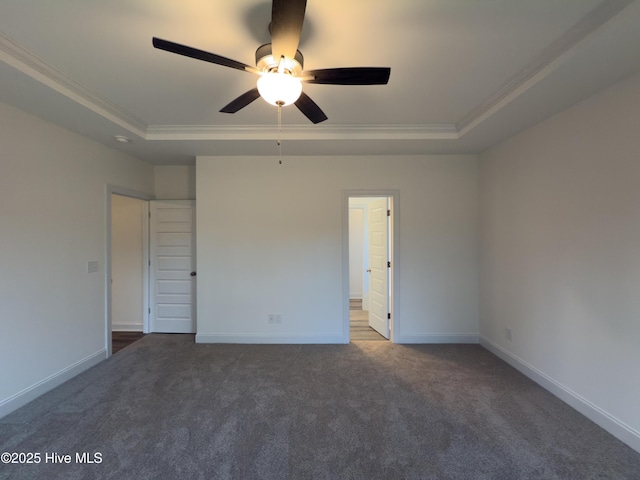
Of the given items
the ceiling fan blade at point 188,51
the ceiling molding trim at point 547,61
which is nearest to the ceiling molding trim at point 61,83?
the ceiling fan blade at point 188,51

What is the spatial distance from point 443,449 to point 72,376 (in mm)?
3587

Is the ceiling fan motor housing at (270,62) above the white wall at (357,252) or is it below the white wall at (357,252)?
above

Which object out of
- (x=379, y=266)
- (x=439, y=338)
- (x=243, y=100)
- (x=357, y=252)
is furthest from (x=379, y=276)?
(x=243, y=100)

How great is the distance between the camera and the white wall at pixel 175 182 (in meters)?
4.32

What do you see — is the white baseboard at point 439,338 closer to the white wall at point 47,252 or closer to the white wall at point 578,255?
the white wall at point 578,255

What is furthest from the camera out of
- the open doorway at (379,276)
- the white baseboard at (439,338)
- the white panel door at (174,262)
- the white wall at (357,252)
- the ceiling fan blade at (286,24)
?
the white wall at (357,252)

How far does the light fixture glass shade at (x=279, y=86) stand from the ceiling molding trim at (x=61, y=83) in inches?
64.8

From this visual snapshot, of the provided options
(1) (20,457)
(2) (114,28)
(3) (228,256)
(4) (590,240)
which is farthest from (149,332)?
(4) (590,240)

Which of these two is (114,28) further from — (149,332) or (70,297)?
(149,332)

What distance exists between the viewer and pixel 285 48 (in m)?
1.46

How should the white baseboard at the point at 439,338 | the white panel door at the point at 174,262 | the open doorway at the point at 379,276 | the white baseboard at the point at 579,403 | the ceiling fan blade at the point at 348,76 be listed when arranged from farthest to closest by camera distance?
the white panel door at the point at 174,262, the open doorway at the point at 379,276, the white baseboard at the point at 439,338, the white baseboard at the point at 579,403, the ceiling fan blade at the point at 348,76

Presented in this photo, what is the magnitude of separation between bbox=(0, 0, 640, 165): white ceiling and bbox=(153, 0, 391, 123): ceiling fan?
9.9 inches

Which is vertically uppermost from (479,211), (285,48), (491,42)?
(491,42)

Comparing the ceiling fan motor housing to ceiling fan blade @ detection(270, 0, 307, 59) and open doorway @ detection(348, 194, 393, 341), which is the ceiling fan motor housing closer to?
ceiling fan blade @ detection(270, 0, 307, 59)
